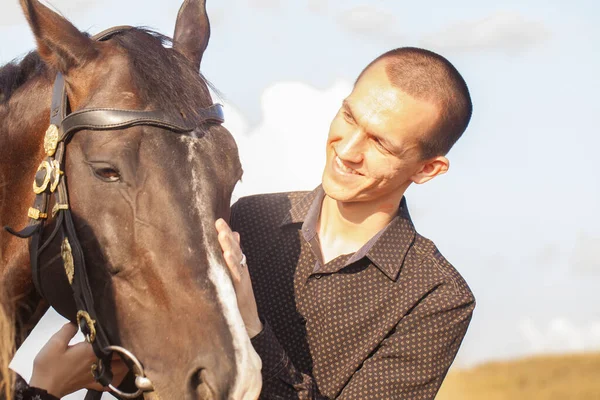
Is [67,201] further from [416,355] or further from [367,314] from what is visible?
[416,355]

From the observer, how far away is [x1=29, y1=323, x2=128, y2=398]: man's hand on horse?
3.94 metres

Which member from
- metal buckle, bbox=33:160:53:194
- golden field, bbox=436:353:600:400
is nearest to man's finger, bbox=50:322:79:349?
metal buckle, bbox=33:160:53:194

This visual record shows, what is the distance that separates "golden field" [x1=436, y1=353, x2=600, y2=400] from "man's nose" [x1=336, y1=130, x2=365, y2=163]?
1117 cm

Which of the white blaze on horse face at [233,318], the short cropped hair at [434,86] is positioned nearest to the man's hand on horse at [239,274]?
the white blaze on horse face at [233,318]

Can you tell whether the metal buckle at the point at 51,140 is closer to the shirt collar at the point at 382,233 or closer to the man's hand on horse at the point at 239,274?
the man's hand on horse at the point at 239,274

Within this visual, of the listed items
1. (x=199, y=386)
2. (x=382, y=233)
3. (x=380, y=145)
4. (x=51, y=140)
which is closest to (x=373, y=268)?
(x=382, y=233)

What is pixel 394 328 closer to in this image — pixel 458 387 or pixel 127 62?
pixel 127 62

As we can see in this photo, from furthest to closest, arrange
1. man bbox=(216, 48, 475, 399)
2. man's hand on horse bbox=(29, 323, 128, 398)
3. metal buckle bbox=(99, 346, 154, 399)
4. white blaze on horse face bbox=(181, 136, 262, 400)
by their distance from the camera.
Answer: man bbox=(216, 48, 475, 399) < man's hand on horse bbox=(29, 323, 128, 398) < metal buckle bbox=(99, 346, 154, 399) < white blaze on horse face bbox=(181, 136, 262, 400)

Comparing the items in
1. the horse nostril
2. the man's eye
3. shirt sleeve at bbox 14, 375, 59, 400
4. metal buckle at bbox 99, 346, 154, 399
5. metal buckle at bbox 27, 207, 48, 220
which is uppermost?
the man's eye

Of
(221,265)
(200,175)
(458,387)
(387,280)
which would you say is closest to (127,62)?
(200,175)

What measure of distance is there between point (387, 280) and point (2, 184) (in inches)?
75.5

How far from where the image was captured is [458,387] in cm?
1566

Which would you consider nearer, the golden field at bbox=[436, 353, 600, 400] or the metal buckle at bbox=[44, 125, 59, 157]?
the metal buckle at bbox=[44, 125, 59, 157]

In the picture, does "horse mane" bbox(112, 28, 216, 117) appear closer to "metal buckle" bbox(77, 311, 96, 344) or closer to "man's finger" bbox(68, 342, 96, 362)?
"metal buckle" bbox(77, 311, 96, 344)
